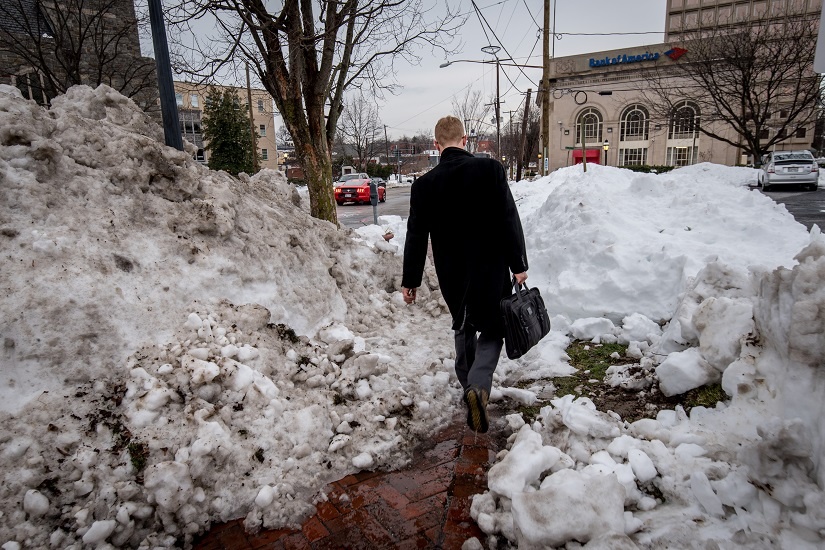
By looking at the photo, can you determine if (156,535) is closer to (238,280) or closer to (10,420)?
(10,420)

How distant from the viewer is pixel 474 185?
3.15 meters

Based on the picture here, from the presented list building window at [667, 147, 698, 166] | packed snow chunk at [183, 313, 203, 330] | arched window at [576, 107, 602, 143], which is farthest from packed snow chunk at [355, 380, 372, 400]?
building window at [667, 147, 698, 166]

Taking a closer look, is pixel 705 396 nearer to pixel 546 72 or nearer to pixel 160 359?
pixel 160 359

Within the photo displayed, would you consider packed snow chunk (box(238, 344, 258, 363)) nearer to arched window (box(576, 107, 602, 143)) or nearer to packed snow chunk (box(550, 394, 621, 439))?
packed snow chunk (box(550, 394, 621, 439))

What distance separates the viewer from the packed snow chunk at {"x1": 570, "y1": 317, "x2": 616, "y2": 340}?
15.2ft

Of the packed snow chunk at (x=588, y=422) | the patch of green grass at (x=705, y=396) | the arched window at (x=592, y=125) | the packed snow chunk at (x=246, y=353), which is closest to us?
the packed snow chunk at (x=588, y=422)

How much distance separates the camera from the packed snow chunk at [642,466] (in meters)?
2.32

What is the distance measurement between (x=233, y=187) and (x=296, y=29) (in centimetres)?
334

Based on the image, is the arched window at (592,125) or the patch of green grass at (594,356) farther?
the arched window at (592,125)

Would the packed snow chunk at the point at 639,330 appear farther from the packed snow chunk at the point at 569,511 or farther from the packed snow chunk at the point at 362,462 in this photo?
the packed snow chunk at the point at 362,462

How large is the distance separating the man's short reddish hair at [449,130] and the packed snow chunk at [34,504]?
298cm

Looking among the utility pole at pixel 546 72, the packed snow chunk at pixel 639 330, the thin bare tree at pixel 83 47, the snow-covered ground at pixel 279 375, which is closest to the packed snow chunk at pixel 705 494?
the snow-covered ground at pixel 279 375

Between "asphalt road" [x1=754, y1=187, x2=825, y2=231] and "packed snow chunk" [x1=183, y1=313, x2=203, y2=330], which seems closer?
"packed snow chunk" [x1=183, y1=313, x2=203, y2=330]

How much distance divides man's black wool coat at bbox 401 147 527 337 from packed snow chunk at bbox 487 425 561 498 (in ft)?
3.20
